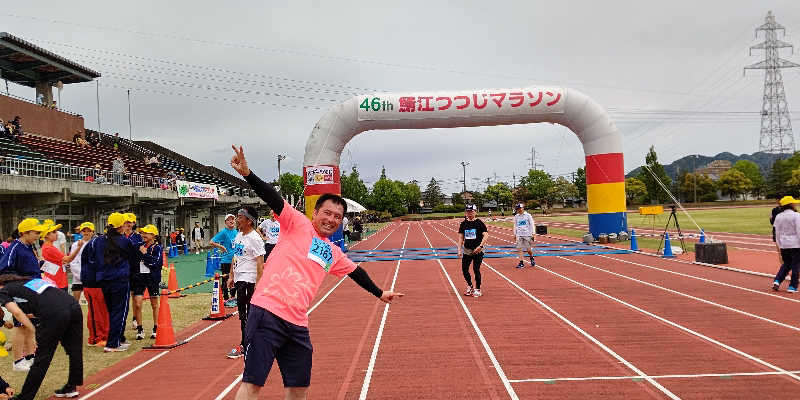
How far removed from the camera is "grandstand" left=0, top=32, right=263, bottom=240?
17.8 metres

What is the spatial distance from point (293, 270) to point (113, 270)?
16.5ft

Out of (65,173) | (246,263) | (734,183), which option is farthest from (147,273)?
(734,183)

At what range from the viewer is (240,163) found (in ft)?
10.6

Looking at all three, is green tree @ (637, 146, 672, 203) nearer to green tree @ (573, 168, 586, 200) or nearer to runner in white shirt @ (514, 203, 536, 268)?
green tree @ (573, 168, 586, 200)

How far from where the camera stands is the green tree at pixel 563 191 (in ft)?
335

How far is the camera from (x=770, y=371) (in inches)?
210

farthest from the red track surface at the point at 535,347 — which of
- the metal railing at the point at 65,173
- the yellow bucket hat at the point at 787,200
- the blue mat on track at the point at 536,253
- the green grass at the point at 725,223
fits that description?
the green grass at the point at 725,223

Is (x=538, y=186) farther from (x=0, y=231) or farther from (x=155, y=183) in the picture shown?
(x=0, y=231)

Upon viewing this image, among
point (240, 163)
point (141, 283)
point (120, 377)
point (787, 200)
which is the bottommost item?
point (120, 377)

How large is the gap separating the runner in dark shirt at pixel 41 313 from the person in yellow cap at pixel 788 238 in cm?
1151

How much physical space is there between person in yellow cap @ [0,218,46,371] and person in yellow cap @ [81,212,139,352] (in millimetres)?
942

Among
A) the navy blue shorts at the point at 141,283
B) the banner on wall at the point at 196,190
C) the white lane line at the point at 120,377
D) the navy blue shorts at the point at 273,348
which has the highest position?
the banner on wall at the point at 196,190

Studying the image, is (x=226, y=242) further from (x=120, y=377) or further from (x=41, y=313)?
(x=41, y=313)

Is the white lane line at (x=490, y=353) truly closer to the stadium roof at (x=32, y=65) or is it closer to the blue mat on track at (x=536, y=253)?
the blue mat on track at (x=536, y=253)
